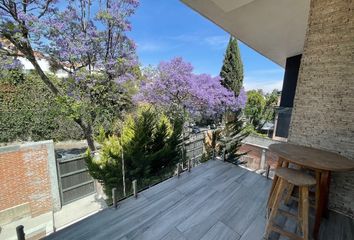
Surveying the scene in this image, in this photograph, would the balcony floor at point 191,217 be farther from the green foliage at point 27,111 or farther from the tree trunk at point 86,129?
the green foliage at point 27,111

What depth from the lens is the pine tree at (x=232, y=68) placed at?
1102 centimetres

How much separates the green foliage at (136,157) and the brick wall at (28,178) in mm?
1157

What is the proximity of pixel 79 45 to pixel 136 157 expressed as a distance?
13.7 ft

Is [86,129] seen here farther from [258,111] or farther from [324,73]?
[258,111]

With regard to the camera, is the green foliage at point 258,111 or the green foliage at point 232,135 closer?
the green foliage at point 232,135

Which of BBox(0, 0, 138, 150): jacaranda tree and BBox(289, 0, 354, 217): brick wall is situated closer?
BBox(289, 0, 354, 217): brick wall

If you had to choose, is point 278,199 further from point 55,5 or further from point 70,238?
point 55,5

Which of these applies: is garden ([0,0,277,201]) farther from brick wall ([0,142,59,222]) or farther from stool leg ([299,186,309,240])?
stool leg ([299,186,309,240])

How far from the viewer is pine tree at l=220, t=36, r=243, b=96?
11016 mm

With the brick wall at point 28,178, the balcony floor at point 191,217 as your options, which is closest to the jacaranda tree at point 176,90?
the brick wall at point 28,178

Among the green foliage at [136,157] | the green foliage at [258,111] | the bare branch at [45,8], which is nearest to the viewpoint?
the green foliage at [136,157]

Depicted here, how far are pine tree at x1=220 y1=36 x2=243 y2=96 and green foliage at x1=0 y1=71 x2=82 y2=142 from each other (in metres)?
9.22

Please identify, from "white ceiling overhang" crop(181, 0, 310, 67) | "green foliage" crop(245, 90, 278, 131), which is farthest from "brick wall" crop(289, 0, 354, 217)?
"green foliage" crop(245, 90, 278, 131)

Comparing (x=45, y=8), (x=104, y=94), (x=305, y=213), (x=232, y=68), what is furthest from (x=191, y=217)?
(x=232, y=68)
